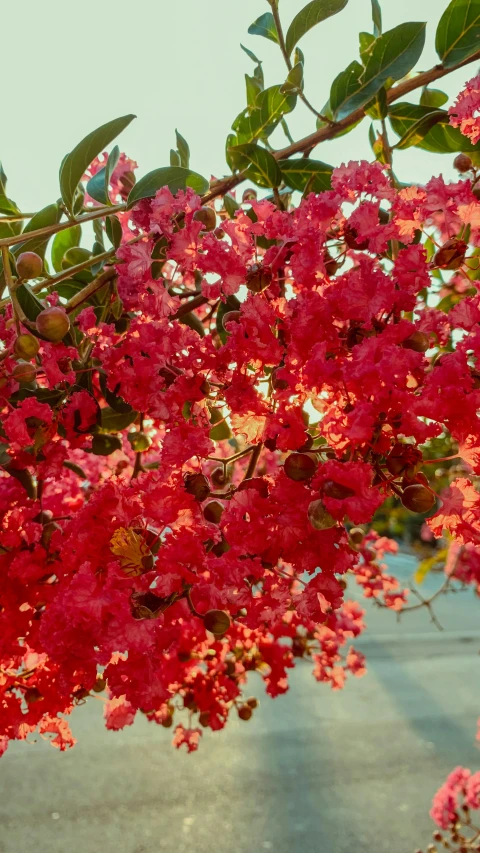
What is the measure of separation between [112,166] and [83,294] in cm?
15

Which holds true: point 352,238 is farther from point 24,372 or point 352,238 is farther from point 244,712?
point 244,712

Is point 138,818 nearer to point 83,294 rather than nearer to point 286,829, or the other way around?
point 286,829

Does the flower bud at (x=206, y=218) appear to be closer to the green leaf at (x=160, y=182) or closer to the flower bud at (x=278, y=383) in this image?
the green leaf at (x=160, y=182)

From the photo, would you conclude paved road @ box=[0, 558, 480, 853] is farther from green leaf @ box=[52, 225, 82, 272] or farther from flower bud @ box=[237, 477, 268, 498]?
flower bud @ box=[237, 477, 268, 498]

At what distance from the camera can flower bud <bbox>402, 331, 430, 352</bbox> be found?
1.75 feet

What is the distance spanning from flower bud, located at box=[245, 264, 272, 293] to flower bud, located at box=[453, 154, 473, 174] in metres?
0.30

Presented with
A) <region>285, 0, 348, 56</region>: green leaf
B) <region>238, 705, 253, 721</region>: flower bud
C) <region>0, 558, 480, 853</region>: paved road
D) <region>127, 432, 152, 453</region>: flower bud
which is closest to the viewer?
<region>285, 0, 348, 56</region>: green leaf

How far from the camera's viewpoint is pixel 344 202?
596mm

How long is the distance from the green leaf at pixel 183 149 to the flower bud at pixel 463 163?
0.33m

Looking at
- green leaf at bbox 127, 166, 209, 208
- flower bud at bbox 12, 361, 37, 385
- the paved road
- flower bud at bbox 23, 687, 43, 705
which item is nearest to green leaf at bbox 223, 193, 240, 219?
green leaf at bbox 127, 166, 209, 208

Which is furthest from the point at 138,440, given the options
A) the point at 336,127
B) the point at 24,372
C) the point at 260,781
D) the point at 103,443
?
the point at 260,781

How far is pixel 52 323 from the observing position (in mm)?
578

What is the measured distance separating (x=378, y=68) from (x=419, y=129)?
8 centimetres

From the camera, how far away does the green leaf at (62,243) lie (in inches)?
35.3
